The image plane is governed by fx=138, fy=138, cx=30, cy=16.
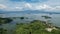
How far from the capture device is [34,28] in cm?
195

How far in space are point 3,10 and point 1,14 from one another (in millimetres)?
64

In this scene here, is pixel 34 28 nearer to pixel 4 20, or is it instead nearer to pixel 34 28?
pixel 34 28

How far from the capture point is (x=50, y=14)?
2.01m

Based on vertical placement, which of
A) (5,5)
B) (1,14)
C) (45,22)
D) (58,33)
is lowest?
(58,33)

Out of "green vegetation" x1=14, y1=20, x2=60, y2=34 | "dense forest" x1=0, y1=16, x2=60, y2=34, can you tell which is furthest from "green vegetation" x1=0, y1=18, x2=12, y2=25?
"green vegetation" x1=14, y1=20, x2=60, y2=34

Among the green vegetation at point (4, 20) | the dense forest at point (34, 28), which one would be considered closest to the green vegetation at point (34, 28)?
the dense forest at point (34, 28)

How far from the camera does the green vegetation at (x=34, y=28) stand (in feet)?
6.35

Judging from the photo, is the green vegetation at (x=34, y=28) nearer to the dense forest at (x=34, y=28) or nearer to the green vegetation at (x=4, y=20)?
the dense forest at (x=34, y=28)

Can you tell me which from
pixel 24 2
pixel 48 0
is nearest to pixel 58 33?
pixel 48 0

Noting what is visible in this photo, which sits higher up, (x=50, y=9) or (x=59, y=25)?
(x=50, y=9)

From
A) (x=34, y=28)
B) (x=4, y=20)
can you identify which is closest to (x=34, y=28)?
(x=34, y=28)

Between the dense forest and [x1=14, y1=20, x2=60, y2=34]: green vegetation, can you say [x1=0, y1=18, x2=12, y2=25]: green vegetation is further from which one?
[x1=14, y1=20, x2=60, y2=34]: green vegetation

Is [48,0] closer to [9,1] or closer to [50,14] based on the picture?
[50,14]

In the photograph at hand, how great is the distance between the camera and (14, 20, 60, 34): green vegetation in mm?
1935
